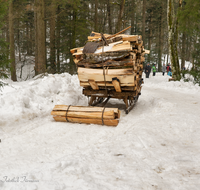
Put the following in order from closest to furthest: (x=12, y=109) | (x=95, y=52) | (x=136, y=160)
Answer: (x=136, y=160) < (x=12, y=109) < (x=95, y=52)

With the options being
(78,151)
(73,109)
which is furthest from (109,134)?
(73,109)

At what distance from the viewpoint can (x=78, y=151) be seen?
3.05m

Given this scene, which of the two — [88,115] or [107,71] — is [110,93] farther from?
[88,115]

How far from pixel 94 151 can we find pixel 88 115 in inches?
65.8

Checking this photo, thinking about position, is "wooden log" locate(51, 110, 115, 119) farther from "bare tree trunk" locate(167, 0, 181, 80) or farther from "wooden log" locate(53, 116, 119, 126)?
"bare tree trunk" locate(167, 0, 181, 80)

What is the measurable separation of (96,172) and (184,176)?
47.5 inches

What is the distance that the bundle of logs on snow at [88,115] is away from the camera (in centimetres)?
445

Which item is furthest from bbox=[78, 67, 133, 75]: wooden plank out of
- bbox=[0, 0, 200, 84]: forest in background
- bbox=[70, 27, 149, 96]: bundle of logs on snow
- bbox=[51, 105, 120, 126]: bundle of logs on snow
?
bbox=[0, 0, 200, 84]: forest in background

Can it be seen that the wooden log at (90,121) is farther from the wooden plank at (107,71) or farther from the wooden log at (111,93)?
the wooden plank at (107,71)

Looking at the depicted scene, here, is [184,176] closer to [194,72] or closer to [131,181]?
[131,181]

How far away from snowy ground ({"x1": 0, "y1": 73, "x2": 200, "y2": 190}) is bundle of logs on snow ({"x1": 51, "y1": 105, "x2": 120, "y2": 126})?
18cm

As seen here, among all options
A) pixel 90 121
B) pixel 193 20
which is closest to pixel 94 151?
pixel 90 121

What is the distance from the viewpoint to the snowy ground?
2.13 meters

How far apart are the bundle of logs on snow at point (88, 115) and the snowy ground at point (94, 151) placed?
0.59ft
